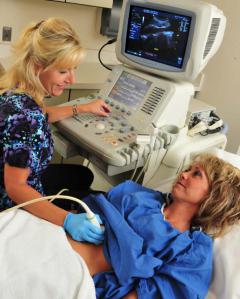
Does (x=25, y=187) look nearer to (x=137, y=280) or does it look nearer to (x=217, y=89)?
(x=137, y=280)

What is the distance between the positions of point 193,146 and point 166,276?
0.77 meters

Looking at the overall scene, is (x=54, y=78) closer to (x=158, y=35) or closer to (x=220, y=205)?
(x=158, y=35)

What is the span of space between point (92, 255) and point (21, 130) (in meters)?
0.49

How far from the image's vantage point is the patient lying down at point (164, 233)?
111 cm

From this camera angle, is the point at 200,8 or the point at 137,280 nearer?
Answer: the point at 137,280

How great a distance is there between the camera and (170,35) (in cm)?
162

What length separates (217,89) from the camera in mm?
2613

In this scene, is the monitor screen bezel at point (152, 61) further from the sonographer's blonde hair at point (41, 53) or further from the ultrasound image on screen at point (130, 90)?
the sonographer's blonde hair at point (41, 53)

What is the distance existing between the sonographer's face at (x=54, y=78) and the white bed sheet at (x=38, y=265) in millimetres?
487

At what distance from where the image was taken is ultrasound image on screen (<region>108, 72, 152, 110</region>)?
1.75 m

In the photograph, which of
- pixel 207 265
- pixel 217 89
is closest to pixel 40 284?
pixel 207 265

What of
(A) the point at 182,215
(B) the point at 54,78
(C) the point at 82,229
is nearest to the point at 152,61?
(B) the point at 54,78

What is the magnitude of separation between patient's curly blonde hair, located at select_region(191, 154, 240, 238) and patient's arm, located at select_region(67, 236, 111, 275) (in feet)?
1.25

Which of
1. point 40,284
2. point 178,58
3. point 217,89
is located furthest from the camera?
point 217,89
